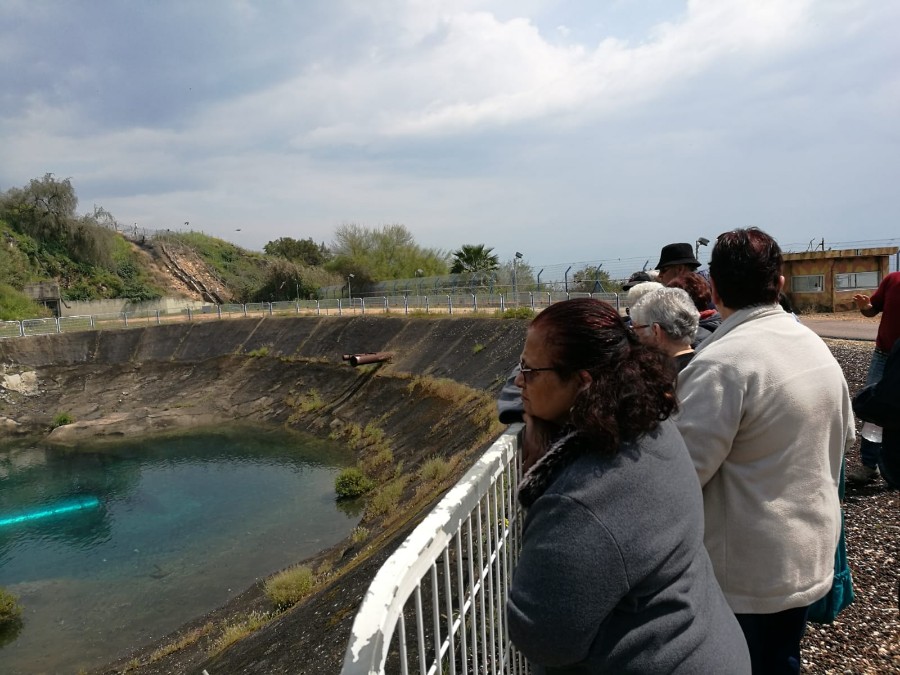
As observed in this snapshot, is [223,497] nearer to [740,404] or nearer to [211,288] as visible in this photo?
[740,404]

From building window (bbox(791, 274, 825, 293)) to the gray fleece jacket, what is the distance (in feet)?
87.6

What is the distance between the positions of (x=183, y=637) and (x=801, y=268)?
84.1 feet

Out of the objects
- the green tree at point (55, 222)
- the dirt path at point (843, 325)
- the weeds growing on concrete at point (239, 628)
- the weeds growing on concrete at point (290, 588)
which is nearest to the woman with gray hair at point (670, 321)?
the weeds growing on concrete at point (239, 628)

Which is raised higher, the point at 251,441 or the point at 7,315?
the point at 7,315

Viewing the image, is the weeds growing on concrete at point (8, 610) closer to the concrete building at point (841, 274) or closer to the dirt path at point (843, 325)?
the dirt path at point (843, 325)

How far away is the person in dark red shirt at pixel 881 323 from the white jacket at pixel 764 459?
10.0 ft

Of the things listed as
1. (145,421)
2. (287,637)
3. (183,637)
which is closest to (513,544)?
(287,637)

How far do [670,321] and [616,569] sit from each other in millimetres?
1768

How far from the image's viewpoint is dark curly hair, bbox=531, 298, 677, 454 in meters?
1.48

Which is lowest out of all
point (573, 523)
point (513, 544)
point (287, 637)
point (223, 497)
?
point (223, 497)

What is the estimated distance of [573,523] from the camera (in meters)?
1.34

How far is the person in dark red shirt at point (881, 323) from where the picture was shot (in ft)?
15.7

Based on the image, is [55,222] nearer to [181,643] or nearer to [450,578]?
[181,643]

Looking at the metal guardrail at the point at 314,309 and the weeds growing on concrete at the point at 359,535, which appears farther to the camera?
the metal guardrail at the point at 314,309
